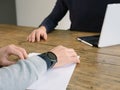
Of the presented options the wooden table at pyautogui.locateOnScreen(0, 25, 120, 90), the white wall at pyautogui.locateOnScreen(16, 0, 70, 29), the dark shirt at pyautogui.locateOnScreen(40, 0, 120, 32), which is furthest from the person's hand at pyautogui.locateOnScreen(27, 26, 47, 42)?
the white wall at pyautogui.locateOnScreen(16, 0, 70, 29)

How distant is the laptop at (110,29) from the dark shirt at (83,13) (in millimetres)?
448

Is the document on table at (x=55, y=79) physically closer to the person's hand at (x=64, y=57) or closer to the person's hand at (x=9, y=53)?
the person's hand at (x=64, y=57)

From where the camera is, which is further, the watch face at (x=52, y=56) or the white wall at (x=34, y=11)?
the white wall at (x=34, y=11)

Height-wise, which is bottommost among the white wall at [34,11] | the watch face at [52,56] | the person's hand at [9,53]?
the white wall at [34,11]

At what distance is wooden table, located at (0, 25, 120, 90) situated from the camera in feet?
2.74

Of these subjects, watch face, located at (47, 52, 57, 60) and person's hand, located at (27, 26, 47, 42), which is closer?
watch face, located at (47, 52, 57, 60)

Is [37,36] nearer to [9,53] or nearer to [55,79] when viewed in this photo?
[9,53]

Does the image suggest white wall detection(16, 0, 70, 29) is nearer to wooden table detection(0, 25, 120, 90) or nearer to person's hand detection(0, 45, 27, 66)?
wooden table detection(0, 25, 120, 90)

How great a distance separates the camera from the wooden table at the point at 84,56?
32.9 inches

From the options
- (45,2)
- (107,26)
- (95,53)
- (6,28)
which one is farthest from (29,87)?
(45,2)

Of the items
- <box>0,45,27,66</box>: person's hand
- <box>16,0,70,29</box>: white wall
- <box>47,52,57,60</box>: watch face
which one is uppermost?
<box>47,52,57,60</box>: watch face

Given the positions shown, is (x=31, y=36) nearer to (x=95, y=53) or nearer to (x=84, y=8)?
(x=95, y=53)

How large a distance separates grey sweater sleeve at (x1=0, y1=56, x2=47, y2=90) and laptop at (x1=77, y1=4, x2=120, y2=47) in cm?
40

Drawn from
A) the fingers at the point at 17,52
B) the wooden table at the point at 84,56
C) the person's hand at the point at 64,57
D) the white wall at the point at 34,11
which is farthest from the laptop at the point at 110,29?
the white wall at the point at 34,11
